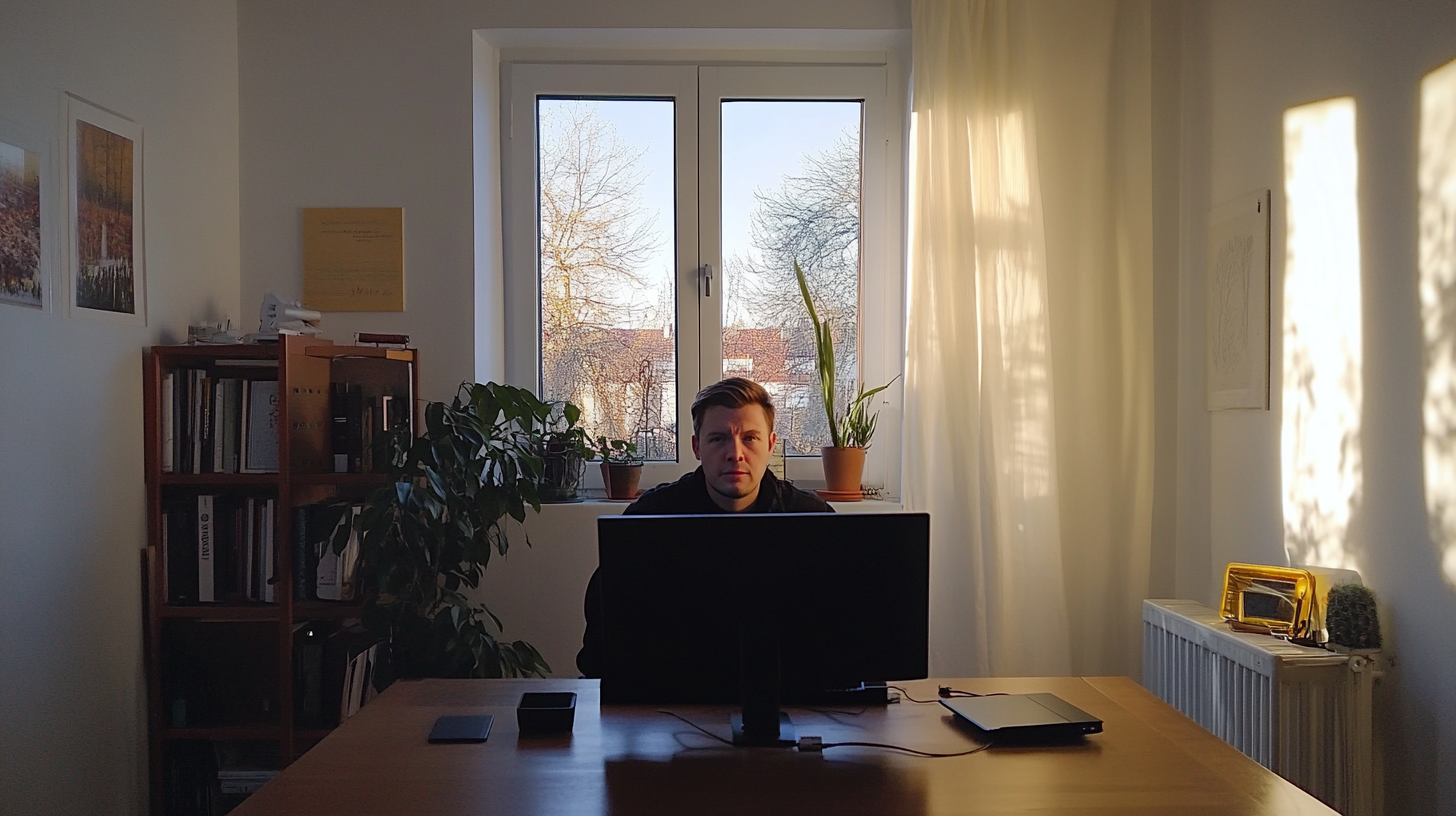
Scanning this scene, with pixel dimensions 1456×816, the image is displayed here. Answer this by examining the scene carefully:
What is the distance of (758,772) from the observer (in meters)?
1.61

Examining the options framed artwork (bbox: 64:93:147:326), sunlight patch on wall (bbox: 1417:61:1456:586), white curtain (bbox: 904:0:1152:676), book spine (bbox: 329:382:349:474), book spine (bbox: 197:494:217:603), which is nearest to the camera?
sunlight patch on wall (bbox: 1417:61:1456:586)

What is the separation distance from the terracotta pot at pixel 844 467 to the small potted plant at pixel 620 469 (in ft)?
2.04

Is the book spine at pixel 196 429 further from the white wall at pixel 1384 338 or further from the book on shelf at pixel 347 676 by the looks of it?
the white wall at pixel 1384 338

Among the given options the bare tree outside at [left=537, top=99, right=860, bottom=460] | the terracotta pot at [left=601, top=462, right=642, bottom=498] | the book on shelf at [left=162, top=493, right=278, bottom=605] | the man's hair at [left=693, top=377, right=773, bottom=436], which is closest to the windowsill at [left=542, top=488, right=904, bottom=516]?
the terracotta pot at [left=601, top=462, right=642, bottom=498]

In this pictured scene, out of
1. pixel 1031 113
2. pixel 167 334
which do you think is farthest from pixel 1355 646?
pixel 167 334

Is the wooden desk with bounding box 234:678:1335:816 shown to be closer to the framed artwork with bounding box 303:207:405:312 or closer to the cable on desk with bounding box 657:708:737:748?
the cable on desk with bounding box 657:708:737:748

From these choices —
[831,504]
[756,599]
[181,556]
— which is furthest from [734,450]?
[181,556]

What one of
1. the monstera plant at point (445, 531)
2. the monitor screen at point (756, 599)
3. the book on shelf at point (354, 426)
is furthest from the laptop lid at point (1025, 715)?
the book on shelf at point (354, 426)

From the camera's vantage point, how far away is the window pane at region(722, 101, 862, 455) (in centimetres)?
368

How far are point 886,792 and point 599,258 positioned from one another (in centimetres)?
248

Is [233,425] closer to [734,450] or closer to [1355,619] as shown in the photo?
[734,450]

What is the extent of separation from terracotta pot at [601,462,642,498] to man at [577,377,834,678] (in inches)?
35.2

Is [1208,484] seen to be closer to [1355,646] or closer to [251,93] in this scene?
[1355,646]

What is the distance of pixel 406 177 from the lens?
11.1 feet
